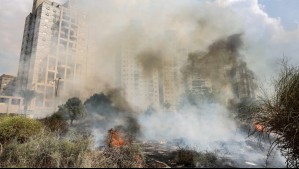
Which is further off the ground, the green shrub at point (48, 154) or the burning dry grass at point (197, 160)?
the green shrub at point (48, 154)

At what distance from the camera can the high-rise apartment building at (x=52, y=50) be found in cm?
6009

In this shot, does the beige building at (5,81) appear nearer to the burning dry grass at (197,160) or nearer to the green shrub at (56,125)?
the green shrub at (56,125)

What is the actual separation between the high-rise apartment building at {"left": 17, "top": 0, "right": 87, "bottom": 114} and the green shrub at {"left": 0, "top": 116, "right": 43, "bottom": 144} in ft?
156

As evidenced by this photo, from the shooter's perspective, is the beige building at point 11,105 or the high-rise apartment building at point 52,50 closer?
the beige building at point 11,105

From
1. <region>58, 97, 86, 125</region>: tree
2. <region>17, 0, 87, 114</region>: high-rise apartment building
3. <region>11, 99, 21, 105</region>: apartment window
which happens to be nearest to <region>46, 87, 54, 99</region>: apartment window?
<region>17, 0, 87, 114</region>: high-rise apartment building

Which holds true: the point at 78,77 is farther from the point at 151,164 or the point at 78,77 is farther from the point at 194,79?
the point at 151,164

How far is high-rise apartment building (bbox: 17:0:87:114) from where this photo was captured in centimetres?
6009

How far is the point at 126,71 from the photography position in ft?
168

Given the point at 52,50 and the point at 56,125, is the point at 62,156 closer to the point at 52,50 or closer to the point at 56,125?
the point at 56,125

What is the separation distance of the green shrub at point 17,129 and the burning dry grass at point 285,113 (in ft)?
34.5

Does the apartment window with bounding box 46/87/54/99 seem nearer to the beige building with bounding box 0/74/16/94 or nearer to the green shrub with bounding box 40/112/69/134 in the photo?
the beige building with bounding box 0/74/16/94

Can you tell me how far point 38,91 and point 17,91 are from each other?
11.3 metres

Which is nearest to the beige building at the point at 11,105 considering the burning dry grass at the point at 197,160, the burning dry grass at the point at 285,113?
the burning dry grass at the point at 197,160

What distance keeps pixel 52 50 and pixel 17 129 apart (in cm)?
5610
